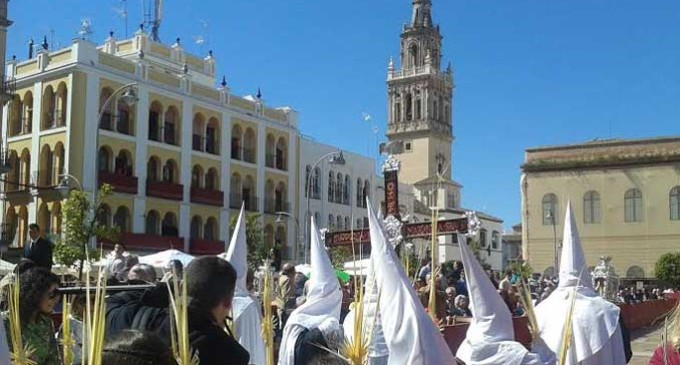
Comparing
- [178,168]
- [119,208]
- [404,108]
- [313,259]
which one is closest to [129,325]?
[313,259]

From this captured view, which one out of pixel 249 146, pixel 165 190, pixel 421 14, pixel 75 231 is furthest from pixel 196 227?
pixel 421 14

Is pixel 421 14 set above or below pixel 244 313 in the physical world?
above

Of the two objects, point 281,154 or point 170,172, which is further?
point 281,154

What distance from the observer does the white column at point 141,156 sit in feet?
137

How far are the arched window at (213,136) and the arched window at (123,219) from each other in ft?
22.1

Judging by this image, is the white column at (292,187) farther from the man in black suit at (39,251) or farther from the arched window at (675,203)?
the man in black suit at (39,251)

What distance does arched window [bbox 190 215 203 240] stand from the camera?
45.8 m

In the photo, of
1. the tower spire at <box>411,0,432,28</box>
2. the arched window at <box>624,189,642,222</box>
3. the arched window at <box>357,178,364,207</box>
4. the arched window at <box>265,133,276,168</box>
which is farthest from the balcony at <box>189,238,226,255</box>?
the tower spire at <box>411,0,432,28</box>

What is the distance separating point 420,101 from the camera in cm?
10056

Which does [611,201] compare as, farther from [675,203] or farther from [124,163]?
[124,163]

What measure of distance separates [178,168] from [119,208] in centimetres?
451

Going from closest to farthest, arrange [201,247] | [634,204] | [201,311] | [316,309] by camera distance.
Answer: [201,311] < [316,309] < [201,247] < [634,204]

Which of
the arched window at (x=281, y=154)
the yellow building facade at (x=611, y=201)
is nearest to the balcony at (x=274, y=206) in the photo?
the arched window at (x=281, y=154)

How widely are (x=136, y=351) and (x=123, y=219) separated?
40.9 m
